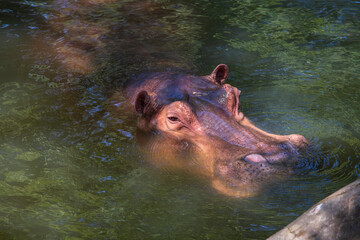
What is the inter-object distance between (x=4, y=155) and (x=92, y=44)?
3190 mm

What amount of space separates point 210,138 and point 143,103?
3.86 feet

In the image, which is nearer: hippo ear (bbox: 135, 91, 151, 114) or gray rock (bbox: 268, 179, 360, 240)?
gray rock (bbox: 268, 179, 360, 240)

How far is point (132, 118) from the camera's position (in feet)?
18.7

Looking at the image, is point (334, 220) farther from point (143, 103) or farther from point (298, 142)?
point (143, 103)

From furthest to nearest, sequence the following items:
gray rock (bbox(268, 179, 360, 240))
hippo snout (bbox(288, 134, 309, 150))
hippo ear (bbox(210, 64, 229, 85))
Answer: hippo ear (bbox(210, 64, 229, 85)), hippo snout (bbox(288, 134, 309, 150)), gray rock (bbox(268, 179, 360, 240))

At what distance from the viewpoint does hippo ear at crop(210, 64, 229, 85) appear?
5.83 m

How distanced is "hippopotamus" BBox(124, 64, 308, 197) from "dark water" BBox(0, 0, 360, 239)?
0.16 meters

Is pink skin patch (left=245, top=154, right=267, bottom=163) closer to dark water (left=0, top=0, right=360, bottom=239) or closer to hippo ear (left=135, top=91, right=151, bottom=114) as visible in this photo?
dark water (left=0, top=0, right=360, bottom=239)

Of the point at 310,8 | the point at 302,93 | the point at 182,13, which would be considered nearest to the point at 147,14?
the point at 182,13

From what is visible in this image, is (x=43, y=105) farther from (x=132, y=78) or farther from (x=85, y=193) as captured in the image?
(x=85, y=193)

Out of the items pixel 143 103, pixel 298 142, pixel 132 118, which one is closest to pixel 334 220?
pixel 298 142

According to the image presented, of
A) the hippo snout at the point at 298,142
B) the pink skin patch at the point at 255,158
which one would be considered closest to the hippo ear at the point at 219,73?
the hippo snout at the point at 298,142

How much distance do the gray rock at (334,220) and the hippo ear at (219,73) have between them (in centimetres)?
340

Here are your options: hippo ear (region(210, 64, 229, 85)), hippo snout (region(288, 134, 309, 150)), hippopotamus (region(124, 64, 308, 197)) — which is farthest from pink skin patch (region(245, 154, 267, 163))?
hippo ear (region(210, 64, 229, 85))
